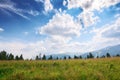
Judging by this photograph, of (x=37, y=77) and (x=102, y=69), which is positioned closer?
(x=37, y=77)

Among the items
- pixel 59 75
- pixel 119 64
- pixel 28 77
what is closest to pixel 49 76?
pixel 59 75

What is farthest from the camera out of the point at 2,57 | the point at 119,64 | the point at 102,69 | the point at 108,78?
the point at 2,57

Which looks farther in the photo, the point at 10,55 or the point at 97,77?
the point at 10,55

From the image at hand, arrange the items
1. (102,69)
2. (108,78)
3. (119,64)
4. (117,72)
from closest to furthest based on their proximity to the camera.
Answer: (108,78)
(117,72)
(102,69)
(119,64)

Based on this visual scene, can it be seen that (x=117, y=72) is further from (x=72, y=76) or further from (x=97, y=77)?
(x=72, y=76)

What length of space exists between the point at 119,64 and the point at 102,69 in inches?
131

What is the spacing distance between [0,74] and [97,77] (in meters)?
10.9

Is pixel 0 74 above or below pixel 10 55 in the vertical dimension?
below

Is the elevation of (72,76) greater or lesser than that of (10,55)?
lesser

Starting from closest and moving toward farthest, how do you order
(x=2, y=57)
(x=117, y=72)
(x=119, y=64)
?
1. (x=117, y=72)
2. (x=119, y=64)
3. (x=2, y=57)

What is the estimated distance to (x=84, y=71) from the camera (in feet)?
58.3

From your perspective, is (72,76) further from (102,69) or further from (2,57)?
(2,57)

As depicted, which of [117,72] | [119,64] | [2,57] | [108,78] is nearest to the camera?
[108,78]

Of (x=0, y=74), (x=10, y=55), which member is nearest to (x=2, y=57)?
(x=10, y=55)
